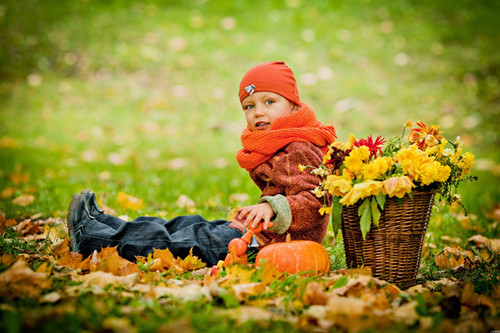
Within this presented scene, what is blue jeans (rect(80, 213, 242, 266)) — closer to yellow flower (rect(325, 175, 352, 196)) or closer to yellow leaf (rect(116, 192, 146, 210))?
yellow flower (rect(325, 175, 352, 196))

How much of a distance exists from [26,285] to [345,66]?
8672 millimetres

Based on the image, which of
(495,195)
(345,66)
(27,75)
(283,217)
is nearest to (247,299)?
(283,217)

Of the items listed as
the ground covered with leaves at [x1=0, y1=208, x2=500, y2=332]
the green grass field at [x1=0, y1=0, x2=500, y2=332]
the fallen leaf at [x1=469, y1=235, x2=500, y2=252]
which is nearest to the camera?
the ground covered with leaves at [x1=0, y1=208, x2=500, y2=332]

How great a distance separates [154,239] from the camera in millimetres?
2869

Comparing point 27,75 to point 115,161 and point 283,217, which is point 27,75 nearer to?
point 115,161

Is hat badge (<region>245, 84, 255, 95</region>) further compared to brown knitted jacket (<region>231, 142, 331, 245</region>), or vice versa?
hat badge (<region>245, 84, 255, 95</region>)

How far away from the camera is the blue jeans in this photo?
2826 millimetres

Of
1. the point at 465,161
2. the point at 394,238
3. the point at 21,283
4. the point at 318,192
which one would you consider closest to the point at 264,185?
the point at 318,192

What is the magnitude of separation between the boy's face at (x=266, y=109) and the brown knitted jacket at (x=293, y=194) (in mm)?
215

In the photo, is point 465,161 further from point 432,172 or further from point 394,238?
point 394,238

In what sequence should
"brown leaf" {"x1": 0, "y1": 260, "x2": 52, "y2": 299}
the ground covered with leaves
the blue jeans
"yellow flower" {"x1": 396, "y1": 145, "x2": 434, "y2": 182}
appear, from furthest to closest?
the blue jeans < "yellow flower" {"x1": 396, "y1": 145, "x2": 434, "y2": 182} < "brown leaf" {"x1": 0, "y1": 260, "x2": 52, "y2": 299} < the ground covered with leaves

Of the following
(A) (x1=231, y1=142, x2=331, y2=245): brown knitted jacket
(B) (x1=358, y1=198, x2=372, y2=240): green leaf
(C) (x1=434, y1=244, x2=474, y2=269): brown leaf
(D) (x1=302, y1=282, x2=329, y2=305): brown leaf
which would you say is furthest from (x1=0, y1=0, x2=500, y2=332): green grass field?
(D) (x1=302, y1=282, x2=329, y2=305): brown leaf

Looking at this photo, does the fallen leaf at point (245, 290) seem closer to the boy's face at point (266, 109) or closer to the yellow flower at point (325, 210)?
the yellow flower at point (325, 210)

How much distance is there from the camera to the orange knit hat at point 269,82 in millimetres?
2885
